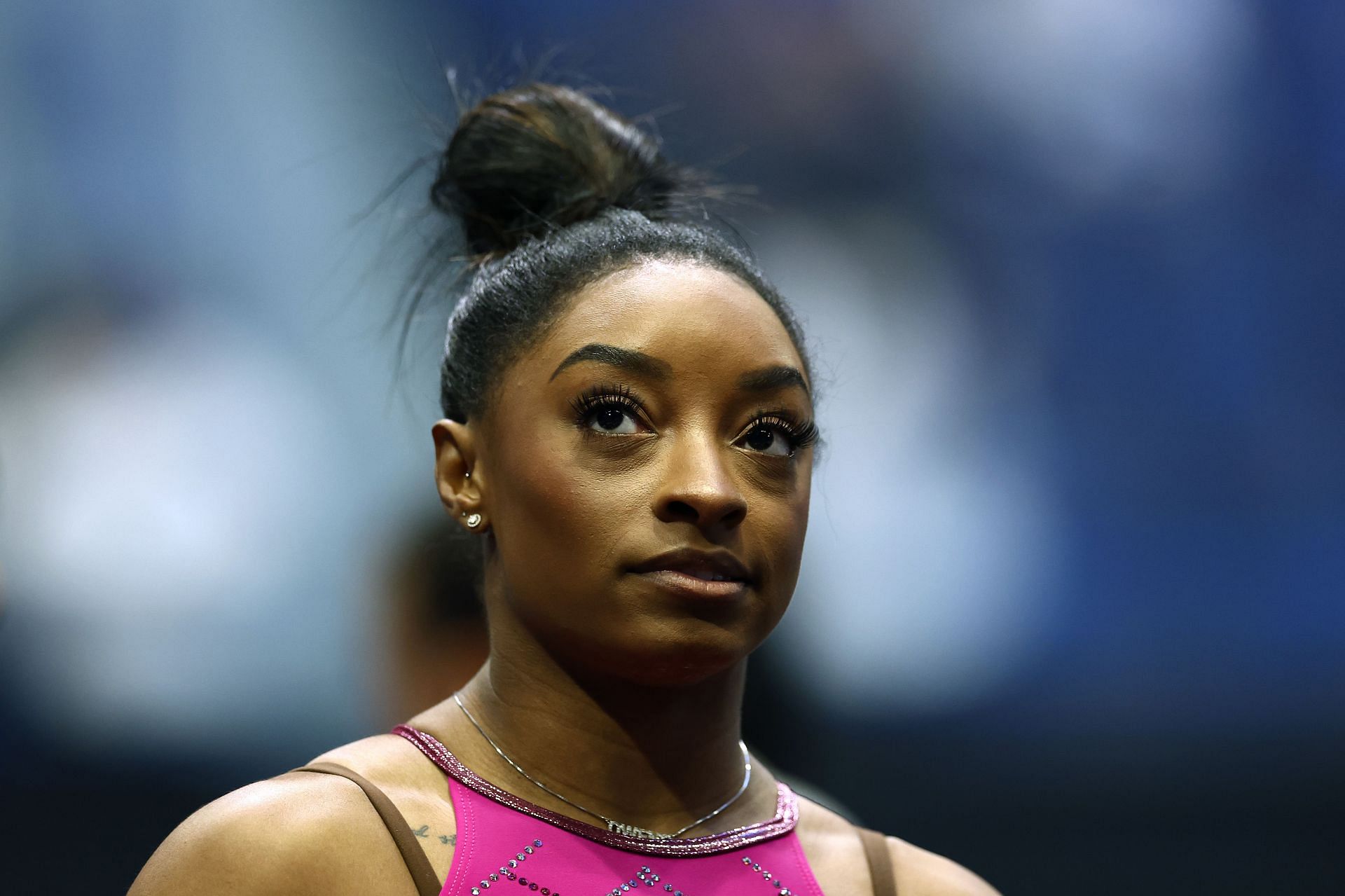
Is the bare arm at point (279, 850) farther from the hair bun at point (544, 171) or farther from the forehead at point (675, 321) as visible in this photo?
the hair bun at point (544, 171)

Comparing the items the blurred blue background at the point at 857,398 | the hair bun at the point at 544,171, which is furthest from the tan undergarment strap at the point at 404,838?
the blurred blue background at the point at 857,398

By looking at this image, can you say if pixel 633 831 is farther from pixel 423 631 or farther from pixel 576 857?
pixel 423 631

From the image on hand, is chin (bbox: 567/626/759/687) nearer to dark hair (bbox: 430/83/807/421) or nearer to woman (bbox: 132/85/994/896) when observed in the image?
woman (bbox: 132/85/994/896)

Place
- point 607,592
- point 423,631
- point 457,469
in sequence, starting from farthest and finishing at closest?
point 423,631
point 457,469
point 607,592

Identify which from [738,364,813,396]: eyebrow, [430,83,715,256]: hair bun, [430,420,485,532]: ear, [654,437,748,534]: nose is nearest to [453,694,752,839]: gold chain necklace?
[430,420,485,532]: ear

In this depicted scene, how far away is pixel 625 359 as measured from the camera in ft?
6.28

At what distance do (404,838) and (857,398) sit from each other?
2.33 meters

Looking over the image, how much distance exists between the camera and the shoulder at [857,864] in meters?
2.10

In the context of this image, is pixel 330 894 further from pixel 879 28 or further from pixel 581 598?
pixel 879 28

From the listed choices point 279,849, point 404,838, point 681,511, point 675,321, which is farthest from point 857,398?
point 279,849

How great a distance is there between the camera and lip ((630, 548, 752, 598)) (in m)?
1.84

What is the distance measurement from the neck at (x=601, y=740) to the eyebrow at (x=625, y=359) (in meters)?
0.39

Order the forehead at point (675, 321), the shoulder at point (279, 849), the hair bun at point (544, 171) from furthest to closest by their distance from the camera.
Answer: the hair bun at point (544, 171)
the forehead at point (675, 321)
the shoulder at point (279, 849)

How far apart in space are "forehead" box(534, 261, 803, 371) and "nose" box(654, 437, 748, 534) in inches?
4.9
